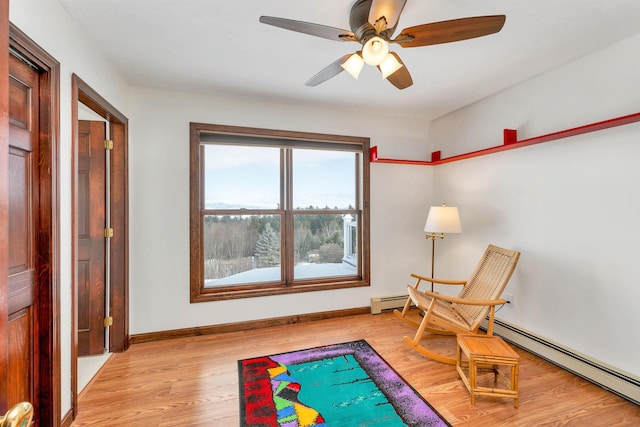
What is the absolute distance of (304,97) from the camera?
10.5 ft

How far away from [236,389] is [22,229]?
1713mm

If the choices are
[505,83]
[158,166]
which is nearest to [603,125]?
[505,83]

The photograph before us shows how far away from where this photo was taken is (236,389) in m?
2.17

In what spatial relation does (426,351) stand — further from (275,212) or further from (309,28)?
(309,28)

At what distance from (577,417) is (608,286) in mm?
991

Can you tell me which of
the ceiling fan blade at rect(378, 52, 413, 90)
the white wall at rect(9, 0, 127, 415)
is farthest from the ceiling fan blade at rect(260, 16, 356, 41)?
the white wall at rect(9, 0, 127, 415)

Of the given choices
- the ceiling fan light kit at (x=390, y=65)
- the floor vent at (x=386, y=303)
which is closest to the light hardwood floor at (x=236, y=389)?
the floor vent at (x=386, y=303)

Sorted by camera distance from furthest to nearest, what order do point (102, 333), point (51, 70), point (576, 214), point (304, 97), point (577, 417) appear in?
point (304, 97), point (102, 333), point (576, 214), point (577, 417), point (51, 70)

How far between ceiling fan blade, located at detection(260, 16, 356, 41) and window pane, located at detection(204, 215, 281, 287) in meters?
2.22

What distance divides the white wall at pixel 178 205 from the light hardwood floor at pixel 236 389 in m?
0.34

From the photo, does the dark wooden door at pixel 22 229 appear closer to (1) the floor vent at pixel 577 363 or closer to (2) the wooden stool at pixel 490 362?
(2) the wooden stool at pixel 490 362

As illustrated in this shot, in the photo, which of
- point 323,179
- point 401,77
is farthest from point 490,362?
point 323,179

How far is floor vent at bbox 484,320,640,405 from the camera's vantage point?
6.71 ft

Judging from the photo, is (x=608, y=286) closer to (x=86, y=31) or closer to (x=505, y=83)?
(x=505, y=83)
